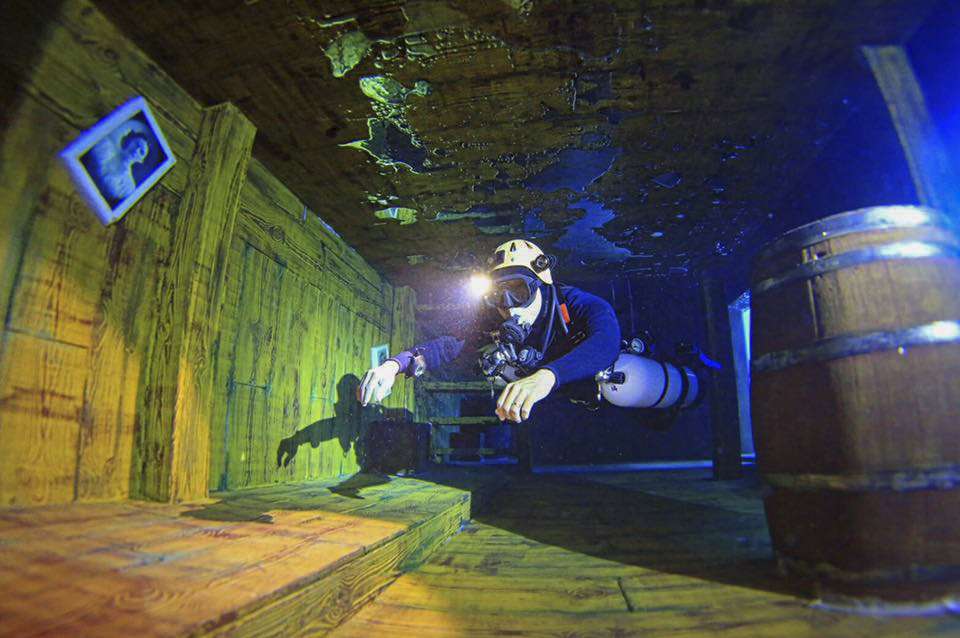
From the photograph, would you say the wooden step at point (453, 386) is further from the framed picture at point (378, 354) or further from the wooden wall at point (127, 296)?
the wooden wall at point (127, 296)

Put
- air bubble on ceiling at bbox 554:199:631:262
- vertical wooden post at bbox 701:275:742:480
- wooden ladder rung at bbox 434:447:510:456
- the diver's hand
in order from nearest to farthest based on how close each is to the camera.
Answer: the diver's hand
air bubble on ceiling at bbox 554:199:631:262
vertical wooden post at bbox 701:275:742:480
wooden ladder rung at bbox 434:447:510:456

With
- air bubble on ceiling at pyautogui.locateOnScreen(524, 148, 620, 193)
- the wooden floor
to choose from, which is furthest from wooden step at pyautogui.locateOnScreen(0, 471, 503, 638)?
air bubble on ceiling at pyautogui.locateOnScreen(524, 148, 620, 193)

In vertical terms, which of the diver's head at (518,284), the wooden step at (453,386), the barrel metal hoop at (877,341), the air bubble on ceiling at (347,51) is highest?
the air bubble on ceiling at (347,51)

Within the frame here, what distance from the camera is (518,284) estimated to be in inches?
134

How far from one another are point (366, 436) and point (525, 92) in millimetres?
3827

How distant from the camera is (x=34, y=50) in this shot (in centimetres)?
166

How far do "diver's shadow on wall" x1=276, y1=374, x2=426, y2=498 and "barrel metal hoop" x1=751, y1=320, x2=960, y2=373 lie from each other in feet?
10.2

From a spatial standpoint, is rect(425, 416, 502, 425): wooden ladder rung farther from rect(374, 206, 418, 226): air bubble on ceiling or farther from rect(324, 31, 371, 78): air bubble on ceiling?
rect(324, 31, 371, 78): air bubble on ceiling

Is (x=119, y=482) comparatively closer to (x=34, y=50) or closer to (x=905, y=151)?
(x=34, y=50)

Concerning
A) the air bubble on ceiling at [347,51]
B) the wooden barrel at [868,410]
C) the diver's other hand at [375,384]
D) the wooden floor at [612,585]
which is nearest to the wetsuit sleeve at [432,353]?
the diver's other hand at [375,384]

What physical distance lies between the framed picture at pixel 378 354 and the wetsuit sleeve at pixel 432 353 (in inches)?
53.1

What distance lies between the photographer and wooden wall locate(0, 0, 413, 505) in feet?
5.30

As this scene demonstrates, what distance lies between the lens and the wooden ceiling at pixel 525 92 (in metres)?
1.98

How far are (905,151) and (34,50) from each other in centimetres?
412
